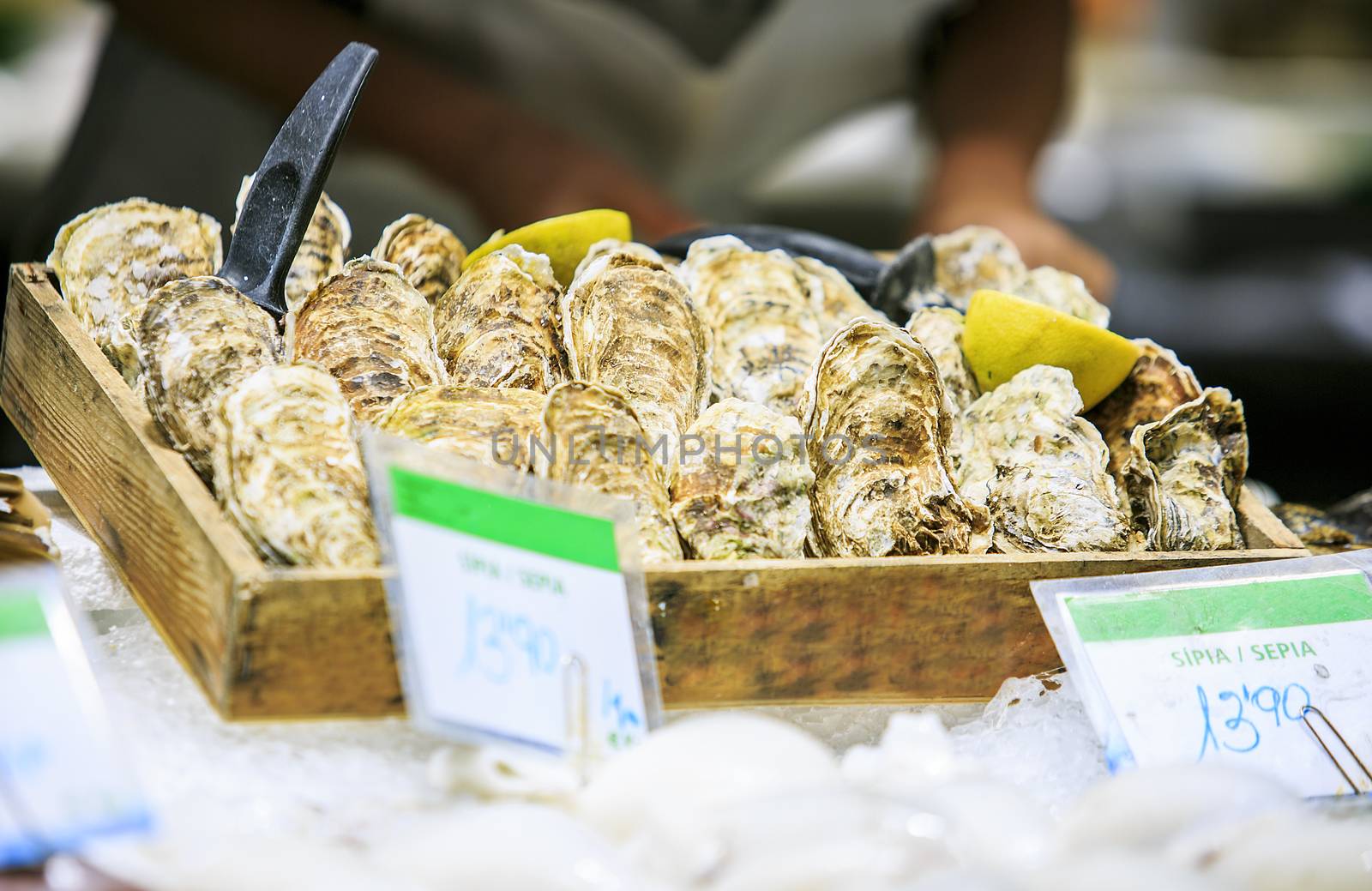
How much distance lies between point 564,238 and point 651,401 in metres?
0.28

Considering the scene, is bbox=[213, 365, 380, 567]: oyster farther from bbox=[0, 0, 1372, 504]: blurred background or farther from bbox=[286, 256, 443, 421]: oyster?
bbox=[0, 0, 1372, 504]: blurred background

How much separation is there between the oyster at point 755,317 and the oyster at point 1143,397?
296 millimetres

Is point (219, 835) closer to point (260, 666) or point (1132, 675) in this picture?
point (260, 666)

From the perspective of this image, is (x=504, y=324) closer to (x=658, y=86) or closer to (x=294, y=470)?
(x=294, y=470)

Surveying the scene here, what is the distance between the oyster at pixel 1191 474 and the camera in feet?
3.36

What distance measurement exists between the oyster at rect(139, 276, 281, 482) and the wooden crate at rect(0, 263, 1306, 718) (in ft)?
0.09

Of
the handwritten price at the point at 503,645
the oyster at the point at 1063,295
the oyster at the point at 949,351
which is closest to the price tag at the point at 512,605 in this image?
the handwritten price at the point at 503,645

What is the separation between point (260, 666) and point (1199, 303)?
11.6 ft

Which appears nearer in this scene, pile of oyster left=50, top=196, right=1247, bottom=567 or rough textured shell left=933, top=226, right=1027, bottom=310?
pile of oyster left=50, top=196, right=1247, bottom=567

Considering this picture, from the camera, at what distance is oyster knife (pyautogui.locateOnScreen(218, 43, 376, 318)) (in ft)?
3.44

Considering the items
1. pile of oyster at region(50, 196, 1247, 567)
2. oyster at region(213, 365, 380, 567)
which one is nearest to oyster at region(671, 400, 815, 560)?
pile of oyster at region(50, 196, 1247, 567)

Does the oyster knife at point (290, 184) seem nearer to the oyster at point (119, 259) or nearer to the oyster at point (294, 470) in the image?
the oyster at point (119, 259)

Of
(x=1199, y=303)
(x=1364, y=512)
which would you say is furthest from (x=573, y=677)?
(x=1199, y=303)

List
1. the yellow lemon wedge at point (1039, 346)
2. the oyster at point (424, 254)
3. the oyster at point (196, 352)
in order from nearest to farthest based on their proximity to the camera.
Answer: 1. the oyster at point (196, 352)
2. the yellow lemon wedge at point (1039, 346)
3. the oyster at point (424, 254)
